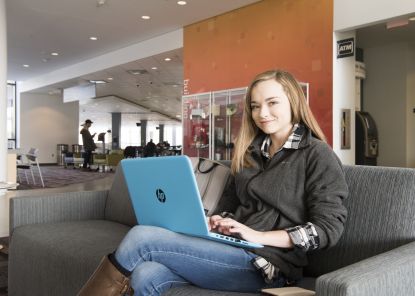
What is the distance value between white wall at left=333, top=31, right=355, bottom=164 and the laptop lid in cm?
423

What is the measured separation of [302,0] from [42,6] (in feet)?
14.0

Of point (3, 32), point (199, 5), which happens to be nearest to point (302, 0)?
point (199, 5)

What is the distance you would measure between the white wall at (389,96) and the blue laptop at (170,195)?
690cm

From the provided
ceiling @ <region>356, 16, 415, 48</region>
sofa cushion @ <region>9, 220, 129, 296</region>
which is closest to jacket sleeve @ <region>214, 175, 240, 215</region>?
sofa cushion @ <region>9, 220, 129, 296</region>

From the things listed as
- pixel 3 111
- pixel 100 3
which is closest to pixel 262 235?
pixel 100 3

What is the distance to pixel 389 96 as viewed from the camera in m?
7.41

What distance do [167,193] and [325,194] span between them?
0.50m

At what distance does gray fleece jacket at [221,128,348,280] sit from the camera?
51.3 inches

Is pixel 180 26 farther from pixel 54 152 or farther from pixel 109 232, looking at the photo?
pixel 54 152

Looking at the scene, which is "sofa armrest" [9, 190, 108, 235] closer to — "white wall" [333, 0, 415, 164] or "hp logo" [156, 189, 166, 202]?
"hp logo" [156, 189, 166, 202]

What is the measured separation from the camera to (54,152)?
16.6m

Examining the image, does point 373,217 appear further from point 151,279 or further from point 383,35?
point 383,35

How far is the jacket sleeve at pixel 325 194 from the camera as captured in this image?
50.8 inches

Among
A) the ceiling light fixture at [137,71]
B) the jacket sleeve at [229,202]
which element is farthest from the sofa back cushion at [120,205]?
the ceiling light fixture at [137,71]
